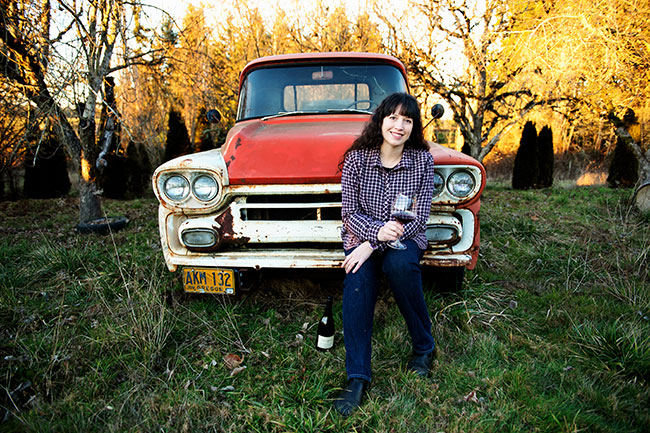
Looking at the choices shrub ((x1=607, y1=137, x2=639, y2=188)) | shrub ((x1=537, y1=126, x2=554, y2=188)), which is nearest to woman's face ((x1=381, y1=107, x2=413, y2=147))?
shrub ((x1=537, y1=126, x2=554, y2=188))

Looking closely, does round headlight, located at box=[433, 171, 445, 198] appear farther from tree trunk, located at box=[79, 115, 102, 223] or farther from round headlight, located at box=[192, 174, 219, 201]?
tree trunk, located at box=[79, 115, 102, 223]

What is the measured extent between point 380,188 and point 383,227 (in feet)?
0.89

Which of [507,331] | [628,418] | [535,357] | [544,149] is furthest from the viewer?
[544,149]

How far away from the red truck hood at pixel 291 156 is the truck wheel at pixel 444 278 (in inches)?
31.0

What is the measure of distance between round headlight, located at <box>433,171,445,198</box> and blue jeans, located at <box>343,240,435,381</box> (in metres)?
0.41

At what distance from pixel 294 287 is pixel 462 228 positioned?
4.62ft

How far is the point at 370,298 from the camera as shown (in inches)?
73.3

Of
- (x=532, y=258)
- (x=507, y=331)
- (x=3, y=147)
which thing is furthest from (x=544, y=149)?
(x=3, y=147)

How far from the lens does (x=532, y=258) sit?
3482 millimetres

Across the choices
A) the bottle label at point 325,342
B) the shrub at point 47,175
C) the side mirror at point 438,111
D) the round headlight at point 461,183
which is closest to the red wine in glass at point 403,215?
the round headlight at point 461,183

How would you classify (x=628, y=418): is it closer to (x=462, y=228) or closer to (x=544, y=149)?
(x=462, y=228)

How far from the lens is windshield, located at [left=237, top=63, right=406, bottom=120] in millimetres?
3002

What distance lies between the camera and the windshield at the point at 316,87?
118 inches

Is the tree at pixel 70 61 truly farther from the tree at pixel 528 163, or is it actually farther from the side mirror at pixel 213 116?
the tree at pixel 528 163
